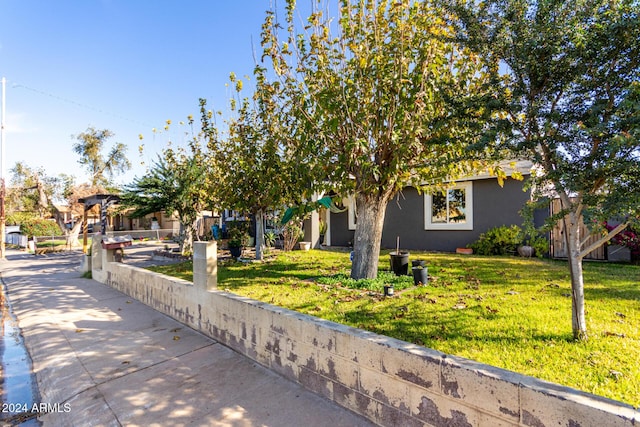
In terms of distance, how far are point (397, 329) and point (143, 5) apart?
14.3 m

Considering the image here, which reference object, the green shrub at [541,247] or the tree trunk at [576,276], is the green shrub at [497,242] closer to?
the green shrub at [541,247]

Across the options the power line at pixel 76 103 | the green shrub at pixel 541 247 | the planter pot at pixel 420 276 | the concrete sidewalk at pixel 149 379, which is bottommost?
the concrete sidewalk at pixel 149 379

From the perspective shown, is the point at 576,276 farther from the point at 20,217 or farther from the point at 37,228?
the point at 20,217

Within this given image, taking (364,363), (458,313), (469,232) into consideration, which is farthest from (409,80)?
(469,232)

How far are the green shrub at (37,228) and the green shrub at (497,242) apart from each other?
33040 millimetres

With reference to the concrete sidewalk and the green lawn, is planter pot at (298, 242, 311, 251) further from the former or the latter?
the concrete sidewalk

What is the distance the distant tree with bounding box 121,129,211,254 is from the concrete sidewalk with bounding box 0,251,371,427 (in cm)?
671

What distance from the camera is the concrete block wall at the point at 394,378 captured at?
1.99 meters

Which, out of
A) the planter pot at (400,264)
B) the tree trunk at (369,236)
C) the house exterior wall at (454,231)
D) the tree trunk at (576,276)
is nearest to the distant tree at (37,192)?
the house exterior wall at (454,231)

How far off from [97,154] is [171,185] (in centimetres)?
2410

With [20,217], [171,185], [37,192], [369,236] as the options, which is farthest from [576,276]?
[20,217]

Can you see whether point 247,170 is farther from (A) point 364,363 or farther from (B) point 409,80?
(A) point 364,363

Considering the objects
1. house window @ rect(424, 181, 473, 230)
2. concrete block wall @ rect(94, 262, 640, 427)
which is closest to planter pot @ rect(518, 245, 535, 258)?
house window @ rect(424, 181, 473, 230)

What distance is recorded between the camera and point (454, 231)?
11.8 m
